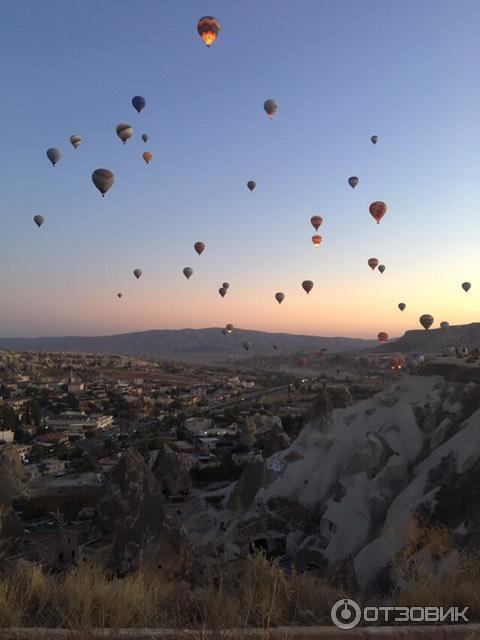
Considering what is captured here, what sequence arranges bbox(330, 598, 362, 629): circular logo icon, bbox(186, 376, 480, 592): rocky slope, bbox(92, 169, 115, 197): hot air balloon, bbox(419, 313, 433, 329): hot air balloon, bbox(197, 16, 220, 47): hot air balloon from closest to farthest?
bbox(330, 598, 362, 629): circular logo icon
bbox(186, 376, 480, 592): rocky slope
bbox(197, 16, 220, 47): hot air balloon
bbox(92, 169, 115, 197): hot air balloon
bbox(419, 313, 433, 329): hot air balloon

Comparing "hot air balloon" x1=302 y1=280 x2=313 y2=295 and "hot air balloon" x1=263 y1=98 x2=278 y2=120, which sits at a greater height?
"hot air balloon" x1=263 y1=98 x2=278 y2=120

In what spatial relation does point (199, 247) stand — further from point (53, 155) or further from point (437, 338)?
point (437, 338)

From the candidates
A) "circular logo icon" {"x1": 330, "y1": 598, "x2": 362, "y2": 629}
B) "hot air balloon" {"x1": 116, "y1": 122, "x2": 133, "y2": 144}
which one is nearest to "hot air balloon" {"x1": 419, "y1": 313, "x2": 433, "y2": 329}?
"hot air balloon" {"x1": 116, "y1": 122, "x2": 133, "y2": 144}

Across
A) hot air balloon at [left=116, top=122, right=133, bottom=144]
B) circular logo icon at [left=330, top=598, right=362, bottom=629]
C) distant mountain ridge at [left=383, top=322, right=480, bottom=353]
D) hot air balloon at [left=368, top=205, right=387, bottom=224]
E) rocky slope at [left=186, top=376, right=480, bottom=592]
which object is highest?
hot air balloon at [left=116, top=122, right=133, bottom=144]

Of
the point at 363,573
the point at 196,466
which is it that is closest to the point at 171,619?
the point at 363,573

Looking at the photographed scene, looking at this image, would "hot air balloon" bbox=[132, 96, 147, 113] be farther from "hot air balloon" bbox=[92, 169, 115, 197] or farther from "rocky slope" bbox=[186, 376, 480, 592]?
"rocky slope" bbox=[186, 376, 480, 592]

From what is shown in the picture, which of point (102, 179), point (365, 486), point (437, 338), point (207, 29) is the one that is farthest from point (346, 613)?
point (437, 338)

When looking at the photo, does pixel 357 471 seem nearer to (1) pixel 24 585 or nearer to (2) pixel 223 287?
(1) pixel 24 585

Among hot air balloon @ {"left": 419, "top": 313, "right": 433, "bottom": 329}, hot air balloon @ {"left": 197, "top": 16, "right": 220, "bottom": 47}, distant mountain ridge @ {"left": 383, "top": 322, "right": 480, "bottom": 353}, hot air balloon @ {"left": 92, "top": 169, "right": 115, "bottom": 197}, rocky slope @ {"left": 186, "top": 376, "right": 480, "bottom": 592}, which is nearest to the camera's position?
rocky slope @ {"left": 186, "top": 376, "right": 480, "bottom": 592}
